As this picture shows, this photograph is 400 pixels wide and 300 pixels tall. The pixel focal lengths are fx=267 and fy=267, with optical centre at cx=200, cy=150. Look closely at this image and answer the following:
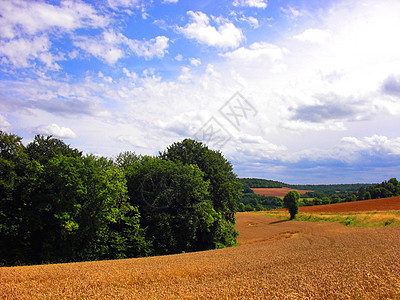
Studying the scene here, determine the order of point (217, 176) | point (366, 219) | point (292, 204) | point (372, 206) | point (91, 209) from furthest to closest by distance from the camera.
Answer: point (292, 204), point (372, 206), point (366, 219), point (217, 176), point (91, 209)

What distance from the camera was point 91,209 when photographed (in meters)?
25.7

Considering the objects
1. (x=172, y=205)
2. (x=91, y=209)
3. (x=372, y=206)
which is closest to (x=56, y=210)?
(x=91, y=209)

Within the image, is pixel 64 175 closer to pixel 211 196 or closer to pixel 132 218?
pixel 132 218

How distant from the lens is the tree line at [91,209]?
77.5 feet

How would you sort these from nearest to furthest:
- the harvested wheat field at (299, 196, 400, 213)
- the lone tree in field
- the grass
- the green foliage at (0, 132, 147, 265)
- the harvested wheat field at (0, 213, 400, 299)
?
the harvested wheat field at (0, 213, 400, 299)
the green foliage at (0, 132, 147, 265)
the grass
the harvested wheat field at (299, 196, 400, 213)
the lone tree in field

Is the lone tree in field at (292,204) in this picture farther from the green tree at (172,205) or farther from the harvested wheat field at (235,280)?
the harvested wheat field at (235,280)

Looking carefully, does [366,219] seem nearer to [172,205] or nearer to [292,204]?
[292,204]

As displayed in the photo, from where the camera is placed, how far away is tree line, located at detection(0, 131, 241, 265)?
23.6 meters

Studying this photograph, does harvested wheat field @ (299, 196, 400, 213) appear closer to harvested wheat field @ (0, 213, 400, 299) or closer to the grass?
the grass

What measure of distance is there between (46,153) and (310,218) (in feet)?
188

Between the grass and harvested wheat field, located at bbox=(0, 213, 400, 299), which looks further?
the grass

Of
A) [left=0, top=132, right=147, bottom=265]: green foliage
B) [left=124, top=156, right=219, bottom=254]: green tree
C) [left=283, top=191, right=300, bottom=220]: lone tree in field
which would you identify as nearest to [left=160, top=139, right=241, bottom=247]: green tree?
[left=124, top=156, right=219, bottom=254]: green tree

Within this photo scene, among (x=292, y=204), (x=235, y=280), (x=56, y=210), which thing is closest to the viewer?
(x=235, y=280)

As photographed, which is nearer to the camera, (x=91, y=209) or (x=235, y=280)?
(x=235, y=280)
